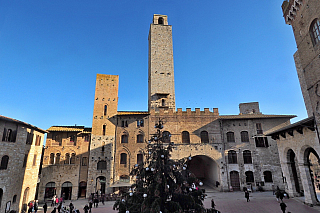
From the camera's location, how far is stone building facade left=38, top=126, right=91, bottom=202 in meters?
25.7

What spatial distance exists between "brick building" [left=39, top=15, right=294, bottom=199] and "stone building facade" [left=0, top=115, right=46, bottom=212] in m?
4.31

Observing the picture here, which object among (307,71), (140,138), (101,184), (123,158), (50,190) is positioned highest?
(307,71)

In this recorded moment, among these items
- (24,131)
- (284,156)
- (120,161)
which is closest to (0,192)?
(24,131)

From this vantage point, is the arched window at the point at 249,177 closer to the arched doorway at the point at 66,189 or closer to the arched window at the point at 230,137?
the arched window at the point at 230,137

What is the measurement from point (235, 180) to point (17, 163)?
27.1 m

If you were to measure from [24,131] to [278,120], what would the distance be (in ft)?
110

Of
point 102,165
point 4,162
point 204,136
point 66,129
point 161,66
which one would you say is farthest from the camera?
point 161,66

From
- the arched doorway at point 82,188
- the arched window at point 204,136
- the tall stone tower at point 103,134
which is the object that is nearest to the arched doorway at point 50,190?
the arched doorway at point 82,188

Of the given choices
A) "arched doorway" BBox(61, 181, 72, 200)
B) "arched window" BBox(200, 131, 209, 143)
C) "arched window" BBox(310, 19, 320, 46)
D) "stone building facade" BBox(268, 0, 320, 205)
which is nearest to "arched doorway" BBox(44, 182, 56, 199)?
"arched doorway" BBox(61, 181, 72, 200)

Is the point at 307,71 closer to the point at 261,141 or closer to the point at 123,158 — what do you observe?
the point at 261,141

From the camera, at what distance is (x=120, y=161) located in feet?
88.3

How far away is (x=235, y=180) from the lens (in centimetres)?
2644

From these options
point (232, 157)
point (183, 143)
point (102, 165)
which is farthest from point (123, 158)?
point (232, 157)

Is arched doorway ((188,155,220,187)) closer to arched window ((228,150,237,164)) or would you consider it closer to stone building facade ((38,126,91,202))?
arched window ((228,150,237,164))
